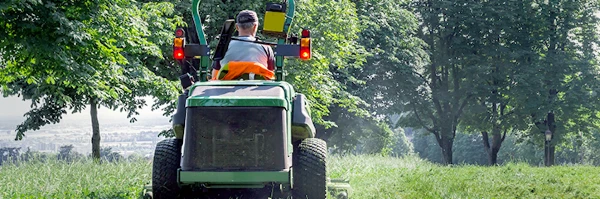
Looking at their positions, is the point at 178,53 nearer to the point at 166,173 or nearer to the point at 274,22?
the point at 274,22

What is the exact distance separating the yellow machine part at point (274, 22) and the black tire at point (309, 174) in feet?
4.44

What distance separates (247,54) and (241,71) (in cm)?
17

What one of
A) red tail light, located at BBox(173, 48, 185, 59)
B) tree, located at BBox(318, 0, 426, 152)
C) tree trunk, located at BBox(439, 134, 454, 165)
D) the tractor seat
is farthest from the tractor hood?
tree trunk, located at BBox(439, 134, 454, 165)

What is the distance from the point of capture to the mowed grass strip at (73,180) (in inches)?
355

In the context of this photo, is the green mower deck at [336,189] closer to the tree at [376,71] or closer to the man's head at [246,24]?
the man's head at [246,24]

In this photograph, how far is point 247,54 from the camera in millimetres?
7379

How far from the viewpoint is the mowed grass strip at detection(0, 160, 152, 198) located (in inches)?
355

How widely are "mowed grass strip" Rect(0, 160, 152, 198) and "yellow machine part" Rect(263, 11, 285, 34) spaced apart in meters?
2.41

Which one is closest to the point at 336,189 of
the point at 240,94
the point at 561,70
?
the point at 240,94

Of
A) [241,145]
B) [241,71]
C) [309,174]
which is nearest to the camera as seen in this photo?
[241,145]

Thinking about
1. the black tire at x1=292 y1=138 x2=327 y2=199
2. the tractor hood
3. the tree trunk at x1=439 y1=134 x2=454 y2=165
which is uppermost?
the tractor hood

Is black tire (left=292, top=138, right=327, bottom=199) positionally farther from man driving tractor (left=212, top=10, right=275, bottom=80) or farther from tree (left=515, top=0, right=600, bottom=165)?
tree (left=515, top=0, right=600, bottom=165)

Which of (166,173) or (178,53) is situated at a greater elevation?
(178,53)

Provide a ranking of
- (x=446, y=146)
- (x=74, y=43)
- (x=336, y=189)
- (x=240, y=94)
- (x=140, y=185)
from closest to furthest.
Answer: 1. (x=240, y=94)
2. (x=336, y=189)
3. (x=140, y=185)
4. (x=74, y=43)
5. (x=446, y=146)
